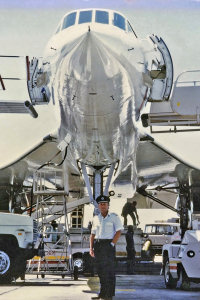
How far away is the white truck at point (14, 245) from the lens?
7.07 m

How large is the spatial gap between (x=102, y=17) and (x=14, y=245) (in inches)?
142

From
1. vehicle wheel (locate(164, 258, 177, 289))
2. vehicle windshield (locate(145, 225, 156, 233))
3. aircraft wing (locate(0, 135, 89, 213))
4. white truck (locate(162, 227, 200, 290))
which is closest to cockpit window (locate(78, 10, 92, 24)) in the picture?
white truck (locate(162, 227, 200, 290))

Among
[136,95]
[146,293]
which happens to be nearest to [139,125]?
[136,95]

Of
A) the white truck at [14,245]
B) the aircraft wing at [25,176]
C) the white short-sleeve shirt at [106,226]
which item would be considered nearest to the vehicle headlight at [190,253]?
the white short-sleeve shirt at [106,226]

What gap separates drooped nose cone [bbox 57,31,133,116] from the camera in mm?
6684

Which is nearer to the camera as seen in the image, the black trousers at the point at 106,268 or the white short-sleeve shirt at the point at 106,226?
the black trousers at the point at 106,268

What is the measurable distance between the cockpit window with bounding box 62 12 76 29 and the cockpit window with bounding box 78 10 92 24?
0.12 metres

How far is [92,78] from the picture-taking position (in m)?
7.12

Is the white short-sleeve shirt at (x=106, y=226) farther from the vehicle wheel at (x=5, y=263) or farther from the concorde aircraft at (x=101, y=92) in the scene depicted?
the concorde aircraft at (x=101, y=92)

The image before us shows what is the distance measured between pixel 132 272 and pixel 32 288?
4.34 m

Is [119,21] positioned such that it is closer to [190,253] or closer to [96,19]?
[96,19]

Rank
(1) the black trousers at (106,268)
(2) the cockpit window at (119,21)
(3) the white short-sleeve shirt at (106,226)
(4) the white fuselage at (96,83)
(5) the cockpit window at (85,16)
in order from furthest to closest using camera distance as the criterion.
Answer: (2) the cockpit window at (119,21), (5) the cockpit window at (85,16), (4) the white fuselage at (96,83), (3) the white short-sleeve shirt at (106,226), (1) the black trousers at (106,268)

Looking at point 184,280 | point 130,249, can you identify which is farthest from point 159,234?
point 184,280

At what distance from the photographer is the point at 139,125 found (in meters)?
9.62
